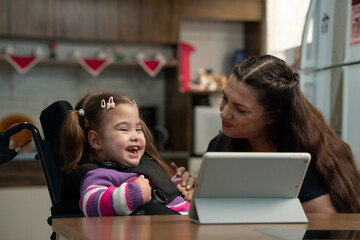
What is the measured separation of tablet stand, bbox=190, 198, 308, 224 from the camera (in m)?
1.20

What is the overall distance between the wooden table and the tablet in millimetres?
79

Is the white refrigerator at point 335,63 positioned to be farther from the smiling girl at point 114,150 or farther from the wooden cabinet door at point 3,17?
the wooden cabinet door at point 3,17

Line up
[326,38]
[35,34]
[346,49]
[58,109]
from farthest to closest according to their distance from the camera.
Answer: [35,34]
[326,38]
[346,49]
[58,109]

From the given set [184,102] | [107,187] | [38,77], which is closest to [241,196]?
[107,187]

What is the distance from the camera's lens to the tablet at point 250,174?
1164 mm

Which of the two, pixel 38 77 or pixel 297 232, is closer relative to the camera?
pixel 297 232

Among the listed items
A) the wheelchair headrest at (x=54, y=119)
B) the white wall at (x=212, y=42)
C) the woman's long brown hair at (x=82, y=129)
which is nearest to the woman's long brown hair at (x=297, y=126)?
the woman's long brown hair at (x=82, y=129)

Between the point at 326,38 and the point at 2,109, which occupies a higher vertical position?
the point at 326,38

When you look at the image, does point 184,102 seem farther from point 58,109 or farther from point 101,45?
point 58,109

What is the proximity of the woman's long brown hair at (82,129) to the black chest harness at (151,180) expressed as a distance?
0.10m

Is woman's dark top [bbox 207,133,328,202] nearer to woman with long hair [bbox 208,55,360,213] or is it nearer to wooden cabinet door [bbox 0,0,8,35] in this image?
woman with long hair [bbox 208,55,360,213]

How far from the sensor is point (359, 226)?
1.19m

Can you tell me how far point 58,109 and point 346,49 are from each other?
1.67m

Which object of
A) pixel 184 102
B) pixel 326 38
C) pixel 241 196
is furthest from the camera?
pixel 184 102
